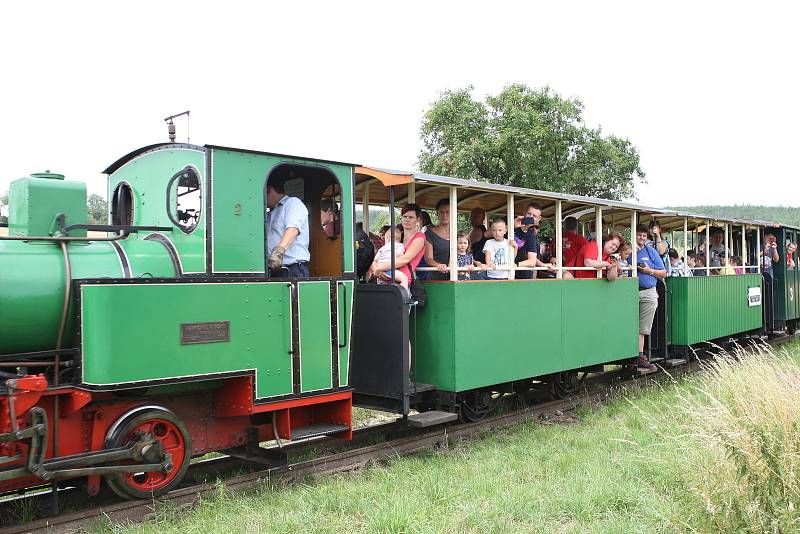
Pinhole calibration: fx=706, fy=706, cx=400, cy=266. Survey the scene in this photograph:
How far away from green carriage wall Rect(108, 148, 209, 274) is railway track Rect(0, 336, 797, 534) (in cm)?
168

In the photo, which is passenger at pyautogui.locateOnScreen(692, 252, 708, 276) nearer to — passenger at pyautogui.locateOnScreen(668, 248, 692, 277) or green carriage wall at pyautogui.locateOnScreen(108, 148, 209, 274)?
passenger at pyautogui.locateOnScreen(668, 248, 692, 277)

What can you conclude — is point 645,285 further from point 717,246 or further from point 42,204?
point 42,204

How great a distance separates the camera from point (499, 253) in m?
7.49

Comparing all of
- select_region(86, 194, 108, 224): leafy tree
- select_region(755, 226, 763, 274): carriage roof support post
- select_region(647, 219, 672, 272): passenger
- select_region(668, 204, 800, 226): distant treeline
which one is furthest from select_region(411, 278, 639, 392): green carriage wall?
select_region(668, 204, 800, 226): distant treeline

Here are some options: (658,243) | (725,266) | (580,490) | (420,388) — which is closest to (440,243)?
(420,388)

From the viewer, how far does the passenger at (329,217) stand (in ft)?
21.1

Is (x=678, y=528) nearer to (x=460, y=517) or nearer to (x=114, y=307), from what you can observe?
(x=460, y=517)

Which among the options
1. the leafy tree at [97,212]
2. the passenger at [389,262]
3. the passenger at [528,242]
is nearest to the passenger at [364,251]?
the passenger at [389,262]

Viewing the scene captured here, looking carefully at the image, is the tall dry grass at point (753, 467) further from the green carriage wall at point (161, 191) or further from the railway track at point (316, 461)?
the green carriage wall at point (161, 191)

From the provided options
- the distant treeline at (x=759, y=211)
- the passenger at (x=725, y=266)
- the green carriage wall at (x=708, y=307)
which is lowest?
the green carriage wall at (x=708, y=307)

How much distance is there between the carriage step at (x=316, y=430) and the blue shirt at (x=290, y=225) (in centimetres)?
138

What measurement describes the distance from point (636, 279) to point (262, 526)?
6.93m

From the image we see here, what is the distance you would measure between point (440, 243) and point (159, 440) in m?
3.32

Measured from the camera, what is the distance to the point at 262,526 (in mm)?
4422
